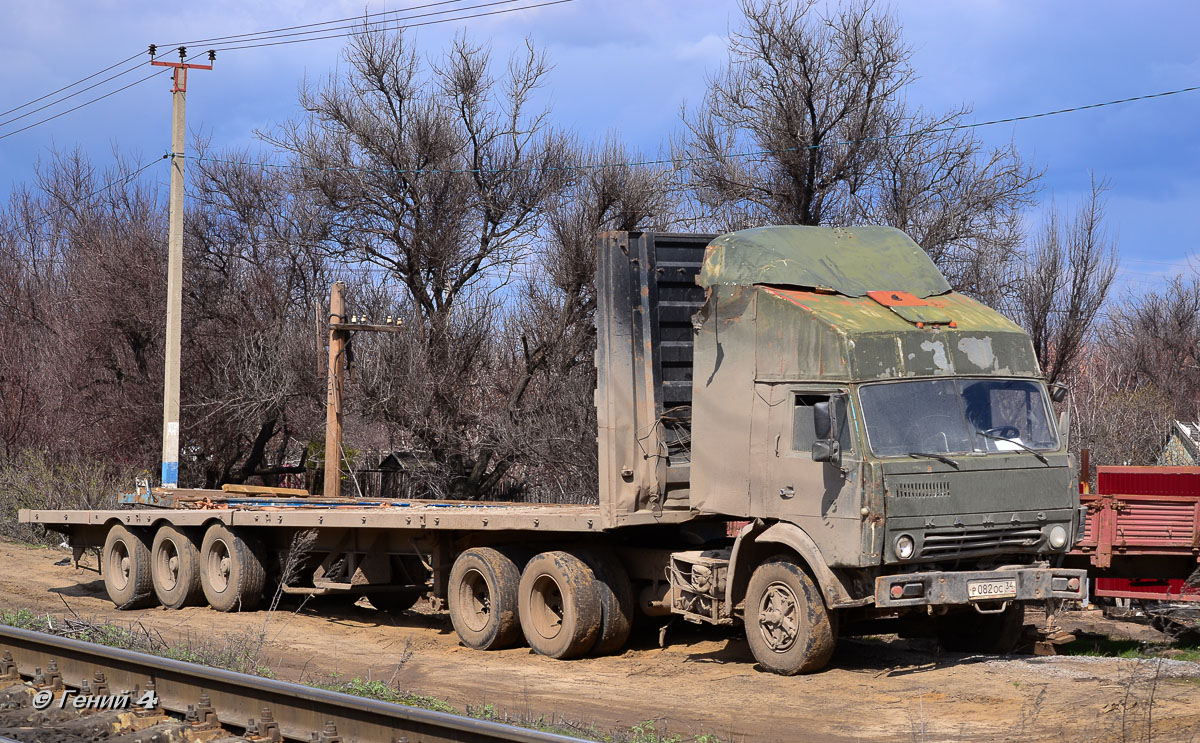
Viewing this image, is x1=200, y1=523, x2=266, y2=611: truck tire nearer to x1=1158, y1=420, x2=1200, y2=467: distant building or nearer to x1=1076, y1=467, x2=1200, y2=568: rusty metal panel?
x1=1076, y1=467, x2=1200, y2=568: rusty metal panel

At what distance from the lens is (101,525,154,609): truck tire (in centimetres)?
1565

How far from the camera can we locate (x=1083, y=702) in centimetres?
795

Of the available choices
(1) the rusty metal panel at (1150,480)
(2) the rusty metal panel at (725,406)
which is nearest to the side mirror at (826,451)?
(2) the rusty metal panel at (725,406)

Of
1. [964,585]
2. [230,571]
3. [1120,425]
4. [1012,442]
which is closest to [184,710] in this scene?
[964,585]

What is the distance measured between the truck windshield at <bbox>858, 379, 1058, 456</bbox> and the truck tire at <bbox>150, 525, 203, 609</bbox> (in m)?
9.46

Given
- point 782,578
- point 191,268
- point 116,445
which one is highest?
point 191,268

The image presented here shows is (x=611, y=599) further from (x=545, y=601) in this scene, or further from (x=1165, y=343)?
(x=1165, y=343)

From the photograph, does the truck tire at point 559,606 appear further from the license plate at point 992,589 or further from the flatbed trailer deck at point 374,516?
the license plate at point 992,589

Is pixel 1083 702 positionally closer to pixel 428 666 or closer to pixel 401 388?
pixel 428 666

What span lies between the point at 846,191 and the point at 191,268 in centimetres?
1586

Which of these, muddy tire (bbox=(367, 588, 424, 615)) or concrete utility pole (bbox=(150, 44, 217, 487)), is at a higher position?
concrete utility pole (bbox=(150, 44, 217, 487))

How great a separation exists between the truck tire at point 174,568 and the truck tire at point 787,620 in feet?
26.9

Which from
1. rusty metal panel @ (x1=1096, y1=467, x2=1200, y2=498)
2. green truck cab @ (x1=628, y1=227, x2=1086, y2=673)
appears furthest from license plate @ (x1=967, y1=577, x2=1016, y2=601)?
rusty metal panel @ (x1=1096, y1=467, x2=1200, y2=498)

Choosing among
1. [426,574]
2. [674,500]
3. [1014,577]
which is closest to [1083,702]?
[1014,577]
